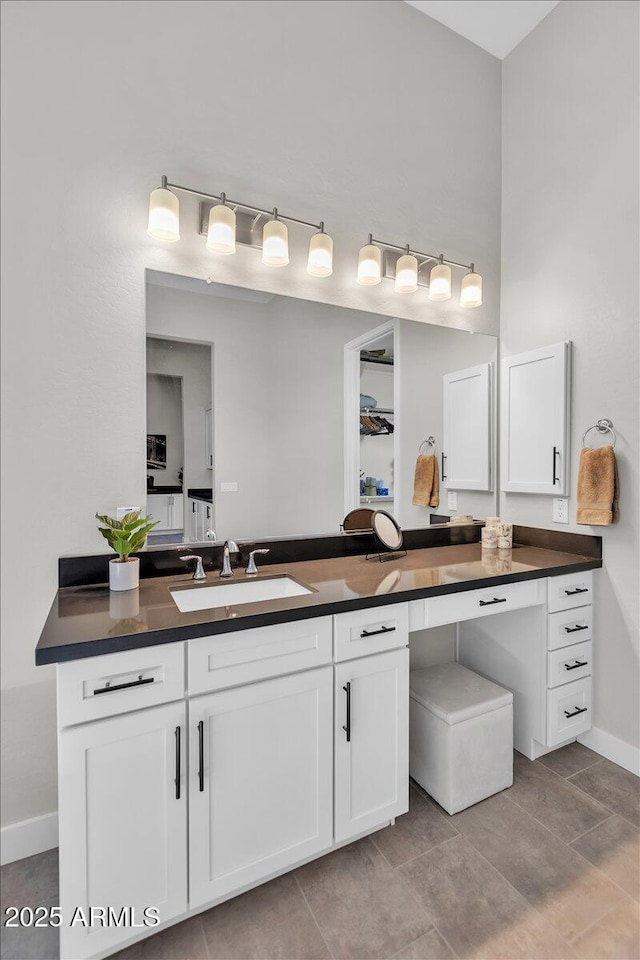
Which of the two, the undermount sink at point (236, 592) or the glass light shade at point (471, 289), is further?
the glass light shade at point (471, 289)

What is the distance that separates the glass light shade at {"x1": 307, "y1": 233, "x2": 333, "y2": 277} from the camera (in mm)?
1929

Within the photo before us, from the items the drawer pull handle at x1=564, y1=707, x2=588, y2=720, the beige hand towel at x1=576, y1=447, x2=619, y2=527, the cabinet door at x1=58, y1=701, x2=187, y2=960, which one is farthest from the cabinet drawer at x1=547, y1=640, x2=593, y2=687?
the cabinet door at x1=58, y1=701, x2=187, y2=960

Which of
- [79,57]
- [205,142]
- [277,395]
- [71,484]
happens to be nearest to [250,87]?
[205,142]

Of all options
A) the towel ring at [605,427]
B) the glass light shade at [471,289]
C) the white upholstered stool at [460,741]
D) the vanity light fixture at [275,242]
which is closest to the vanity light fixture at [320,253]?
the vanity light fixture at [275,242]

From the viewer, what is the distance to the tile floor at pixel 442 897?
1247 mm

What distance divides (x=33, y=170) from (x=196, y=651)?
5.26ft

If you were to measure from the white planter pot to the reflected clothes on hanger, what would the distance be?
1.13 metres

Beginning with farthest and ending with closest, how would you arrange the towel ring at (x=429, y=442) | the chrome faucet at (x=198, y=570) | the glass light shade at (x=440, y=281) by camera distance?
the towel ring at (x=429, y=442) → the glass light shade at (x=440, y=281) → the chrome faucet at (x=198, y=570)

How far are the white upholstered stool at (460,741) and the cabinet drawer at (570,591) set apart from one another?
439 millimetres

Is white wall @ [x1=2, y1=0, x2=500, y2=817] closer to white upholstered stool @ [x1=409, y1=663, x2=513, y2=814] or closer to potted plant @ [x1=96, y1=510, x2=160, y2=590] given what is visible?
potted plant @ [x1=96, y1=510, x2=160, y2=590]

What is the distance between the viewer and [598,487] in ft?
6.63

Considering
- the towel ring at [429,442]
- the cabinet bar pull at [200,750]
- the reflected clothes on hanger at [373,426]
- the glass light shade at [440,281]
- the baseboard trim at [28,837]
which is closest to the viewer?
the cabinet bar pull at [200,750]

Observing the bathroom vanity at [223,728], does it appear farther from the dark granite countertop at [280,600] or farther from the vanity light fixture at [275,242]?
the vanity light fixture at [275,242]

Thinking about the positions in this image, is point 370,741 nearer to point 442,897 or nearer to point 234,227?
point 442,897
